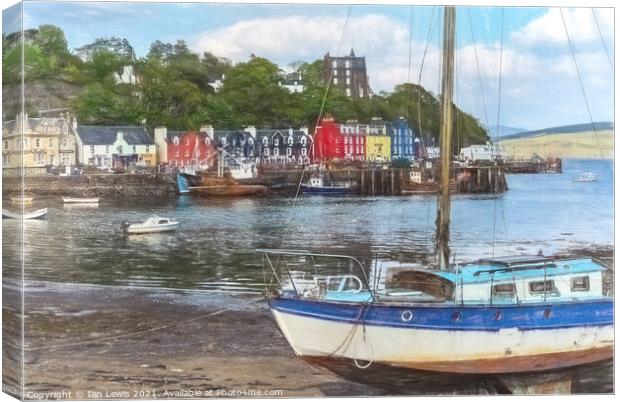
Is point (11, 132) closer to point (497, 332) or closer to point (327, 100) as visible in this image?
point (327, 100)

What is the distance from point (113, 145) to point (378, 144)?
9.77 ft

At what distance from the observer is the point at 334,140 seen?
15.3 meters

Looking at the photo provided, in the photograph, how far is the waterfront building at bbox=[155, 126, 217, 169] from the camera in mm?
15031

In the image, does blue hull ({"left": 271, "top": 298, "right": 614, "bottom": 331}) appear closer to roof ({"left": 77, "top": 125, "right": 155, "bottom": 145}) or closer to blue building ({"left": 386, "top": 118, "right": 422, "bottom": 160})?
blue building ({"left": 386, "top": 118, "right": 422, "bottom": 160})

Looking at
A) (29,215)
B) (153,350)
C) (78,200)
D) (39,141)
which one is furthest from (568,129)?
(29,215)

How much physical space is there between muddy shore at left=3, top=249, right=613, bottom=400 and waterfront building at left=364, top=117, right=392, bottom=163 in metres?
2.10

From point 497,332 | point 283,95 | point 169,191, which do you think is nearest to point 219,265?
point 169,191

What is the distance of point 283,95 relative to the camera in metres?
15.2

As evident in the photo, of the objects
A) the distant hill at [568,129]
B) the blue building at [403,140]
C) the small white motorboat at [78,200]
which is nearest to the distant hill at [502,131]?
the distant hill at [568,129]

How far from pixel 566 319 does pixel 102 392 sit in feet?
17.3

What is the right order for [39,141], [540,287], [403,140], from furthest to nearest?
1. [403,140]
2. [540,287]
3. [39,141]

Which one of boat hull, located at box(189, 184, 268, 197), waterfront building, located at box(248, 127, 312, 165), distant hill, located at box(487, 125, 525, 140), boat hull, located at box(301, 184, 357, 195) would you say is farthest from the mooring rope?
distant hill, located at box(487, 125, 525, 140)

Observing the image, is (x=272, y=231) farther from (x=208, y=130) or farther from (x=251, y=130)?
(x=208, y=130)

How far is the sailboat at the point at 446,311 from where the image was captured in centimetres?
1491
